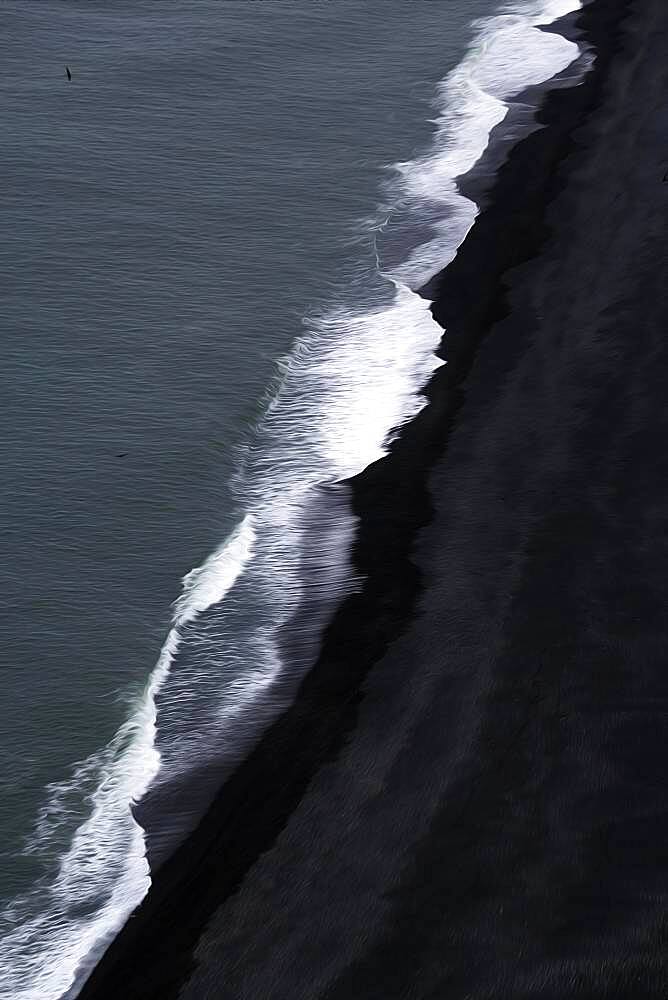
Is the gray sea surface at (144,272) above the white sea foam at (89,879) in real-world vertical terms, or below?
above

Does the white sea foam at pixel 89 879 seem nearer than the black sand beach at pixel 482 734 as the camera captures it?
No

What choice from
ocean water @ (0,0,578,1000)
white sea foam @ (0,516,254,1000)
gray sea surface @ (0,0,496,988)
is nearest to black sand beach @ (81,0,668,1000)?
white sea foam @ (0,516,254,1000)

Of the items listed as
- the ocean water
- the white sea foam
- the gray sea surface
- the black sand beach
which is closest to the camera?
the black sand beach

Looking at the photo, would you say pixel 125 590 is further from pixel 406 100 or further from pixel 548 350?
pixel 406 100

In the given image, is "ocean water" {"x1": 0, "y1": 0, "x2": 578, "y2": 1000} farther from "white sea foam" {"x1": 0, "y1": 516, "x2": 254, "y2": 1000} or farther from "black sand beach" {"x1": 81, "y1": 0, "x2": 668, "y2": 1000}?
"black sand beach" {"x1": 81, "y1": 0, "x2": 668, "y2": 1000}

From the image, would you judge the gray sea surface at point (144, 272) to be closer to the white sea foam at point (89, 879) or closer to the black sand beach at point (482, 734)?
the white sea foam at point (89, 879)

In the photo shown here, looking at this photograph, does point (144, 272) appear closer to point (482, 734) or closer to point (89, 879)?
point (482, 734)

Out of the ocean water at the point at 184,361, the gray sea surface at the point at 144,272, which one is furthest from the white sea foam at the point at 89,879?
the gray sea surface at the point at 144,272

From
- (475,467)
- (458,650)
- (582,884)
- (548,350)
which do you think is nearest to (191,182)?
(548,350)
